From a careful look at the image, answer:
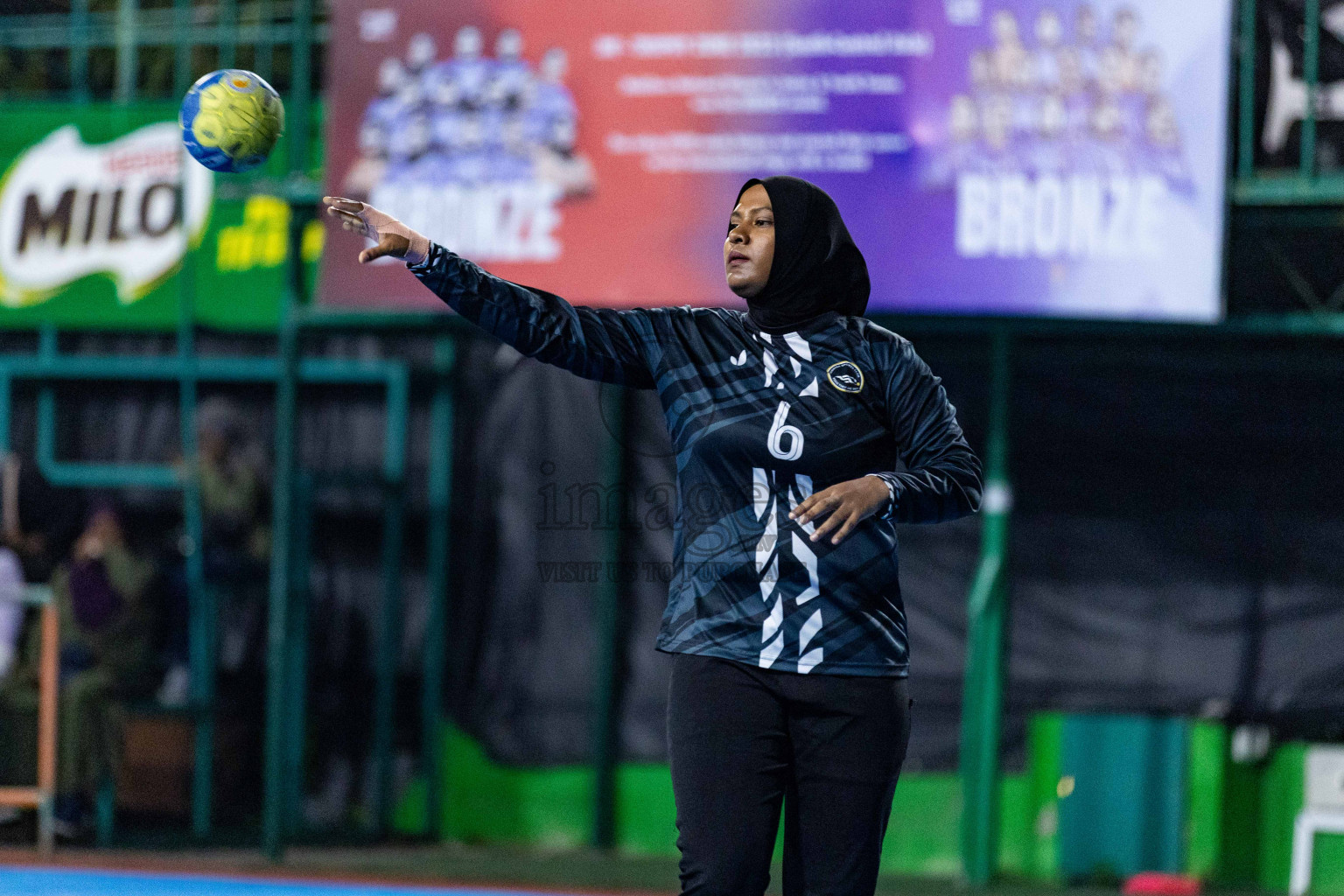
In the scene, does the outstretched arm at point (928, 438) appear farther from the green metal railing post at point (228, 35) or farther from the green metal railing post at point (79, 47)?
the green metal railing post at point (79, 47)

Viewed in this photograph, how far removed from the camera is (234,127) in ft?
13.0

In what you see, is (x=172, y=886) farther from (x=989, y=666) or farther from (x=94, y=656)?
(x=989, y=666)

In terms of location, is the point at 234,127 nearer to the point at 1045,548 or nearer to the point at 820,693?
the point at 820,693

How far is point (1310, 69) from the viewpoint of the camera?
690 centimetres

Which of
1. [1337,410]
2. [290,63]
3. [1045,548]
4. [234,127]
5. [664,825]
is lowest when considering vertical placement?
[664,825]

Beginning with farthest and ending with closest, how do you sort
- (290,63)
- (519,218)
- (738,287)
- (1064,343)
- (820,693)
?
(290,63) → (1064,343) → (519,218) → (738,287) → (820,693)

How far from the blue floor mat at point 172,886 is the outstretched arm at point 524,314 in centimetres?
424

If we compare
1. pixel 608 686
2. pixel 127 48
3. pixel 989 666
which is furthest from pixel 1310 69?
pixel 127 48

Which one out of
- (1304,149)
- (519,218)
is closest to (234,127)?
(519,218)

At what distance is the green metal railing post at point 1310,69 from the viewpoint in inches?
271

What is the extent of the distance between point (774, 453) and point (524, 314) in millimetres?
532

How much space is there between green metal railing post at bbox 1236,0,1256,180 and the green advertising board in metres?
4.47

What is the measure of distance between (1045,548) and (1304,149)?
83.6 inches

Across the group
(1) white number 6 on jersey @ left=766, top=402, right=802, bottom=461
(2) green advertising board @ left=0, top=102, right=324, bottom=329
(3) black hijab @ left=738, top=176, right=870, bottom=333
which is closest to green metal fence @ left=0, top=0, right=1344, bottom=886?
(2) green advertising board @ left=0, top=102, right=324, bottom=329
